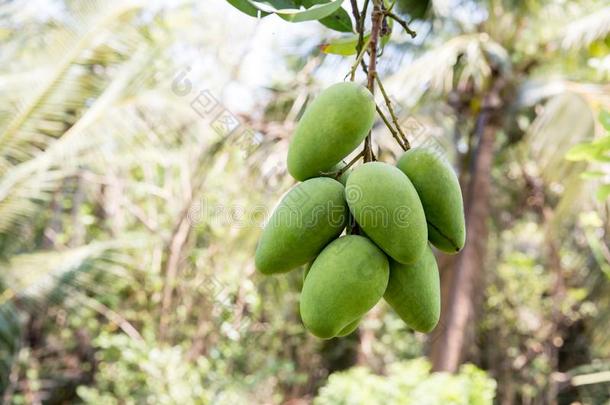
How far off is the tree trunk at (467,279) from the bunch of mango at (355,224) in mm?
2801

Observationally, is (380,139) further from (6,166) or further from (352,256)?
(352,256)

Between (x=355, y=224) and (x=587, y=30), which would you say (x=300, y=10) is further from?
(x=587, y=30)

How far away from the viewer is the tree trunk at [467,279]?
3.25 metres

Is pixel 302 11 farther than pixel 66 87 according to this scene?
No

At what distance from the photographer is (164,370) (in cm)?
304

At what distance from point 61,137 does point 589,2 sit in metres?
3.31

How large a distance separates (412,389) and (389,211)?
219 cm

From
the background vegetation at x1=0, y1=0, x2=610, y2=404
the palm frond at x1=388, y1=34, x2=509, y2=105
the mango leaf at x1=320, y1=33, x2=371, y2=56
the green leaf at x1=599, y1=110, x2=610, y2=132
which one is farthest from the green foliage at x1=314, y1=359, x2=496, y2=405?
the mango leaf at x1=320, y1=33, x2=371, y2=56

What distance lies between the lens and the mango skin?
529 mm

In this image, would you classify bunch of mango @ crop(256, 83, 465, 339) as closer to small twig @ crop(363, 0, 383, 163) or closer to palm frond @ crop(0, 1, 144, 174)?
small twig @ crop(363, 0, 383, 163)

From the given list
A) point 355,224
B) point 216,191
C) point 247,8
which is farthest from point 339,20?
point 216,191

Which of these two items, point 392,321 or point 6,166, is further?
point 392,321

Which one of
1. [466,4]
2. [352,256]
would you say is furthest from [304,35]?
[352,256]

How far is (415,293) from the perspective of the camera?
1.71 feet
